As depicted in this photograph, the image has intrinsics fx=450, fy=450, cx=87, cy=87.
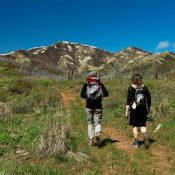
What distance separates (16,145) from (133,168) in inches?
129

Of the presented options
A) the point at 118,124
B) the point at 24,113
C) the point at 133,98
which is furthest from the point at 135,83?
the point at 24,113

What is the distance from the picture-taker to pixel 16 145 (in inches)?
464

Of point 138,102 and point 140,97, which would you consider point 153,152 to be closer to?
point 138,102

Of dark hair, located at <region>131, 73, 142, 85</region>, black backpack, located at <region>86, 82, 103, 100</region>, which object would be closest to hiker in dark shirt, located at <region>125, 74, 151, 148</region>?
dark hair, located at <region>131, 73, 142, 85</region>

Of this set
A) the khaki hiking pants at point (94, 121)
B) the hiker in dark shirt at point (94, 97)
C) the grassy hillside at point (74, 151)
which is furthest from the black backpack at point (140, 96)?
the grassy hillside at point (74, 151)

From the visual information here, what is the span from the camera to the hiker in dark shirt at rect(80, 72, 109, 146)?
13031 millimetres

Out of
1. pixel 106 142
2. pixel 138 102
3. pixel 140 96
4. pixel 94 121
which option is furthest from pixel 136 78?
pixel 106 142

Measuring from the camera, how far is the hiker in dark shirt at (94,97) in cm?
1303

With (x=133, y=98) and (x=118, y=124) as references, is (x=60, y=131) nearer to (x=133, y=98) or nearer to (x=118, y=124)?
(x=133, y=98)

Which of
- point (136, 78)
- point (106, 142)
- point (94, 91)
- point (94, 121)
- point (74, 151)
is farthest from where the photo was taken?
point (106, 142)

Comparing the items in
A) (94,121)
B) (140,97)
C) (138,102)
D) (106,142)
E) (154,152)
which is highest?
(140,97)

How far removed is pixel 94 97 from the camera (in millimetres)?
13070

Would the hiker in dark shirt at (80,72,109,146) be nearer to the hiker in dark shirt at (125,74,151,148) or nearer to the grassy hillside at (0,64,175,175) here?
the grassy hillside at (0,64,175,175)

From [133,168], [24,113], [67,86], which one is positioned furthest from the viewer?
[67,86]
